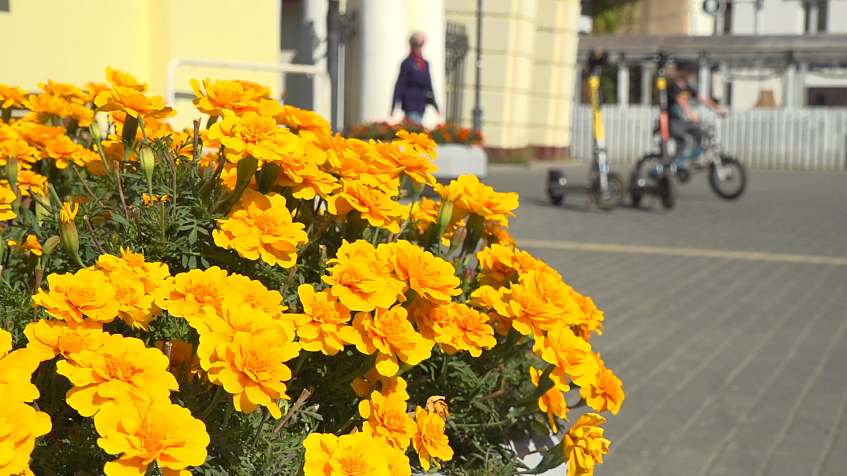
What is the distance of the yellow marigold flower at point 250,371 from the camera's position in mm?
1067

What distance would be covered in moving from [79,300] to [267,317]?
0.74 ft

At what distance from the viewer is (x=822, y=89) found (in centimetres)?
4009

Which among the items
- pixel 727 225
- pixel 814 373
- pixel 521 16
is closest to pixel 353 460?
pixel 814 373

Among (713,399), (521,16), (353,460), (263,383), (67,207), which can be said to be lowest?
(713,399)

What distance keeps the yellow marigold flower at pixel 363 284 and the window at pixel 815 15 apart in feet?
136

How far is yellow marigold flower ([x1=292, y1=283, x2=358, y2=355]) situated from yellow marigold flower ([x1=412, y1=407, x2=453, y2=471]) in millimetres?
199

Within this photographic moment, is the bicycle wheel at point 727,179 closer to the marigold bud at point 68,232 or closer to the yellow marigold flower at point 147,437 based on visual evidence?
the marigold bud at point 68,232

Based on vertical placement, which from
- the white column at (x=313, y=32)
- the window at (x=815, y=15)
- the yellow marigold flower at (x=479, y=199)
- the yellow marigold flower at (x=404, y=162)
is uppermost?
the window at (x=815, y=15)

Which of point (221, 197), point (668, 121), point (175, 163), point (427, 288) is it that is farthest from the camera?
point (668, 121)

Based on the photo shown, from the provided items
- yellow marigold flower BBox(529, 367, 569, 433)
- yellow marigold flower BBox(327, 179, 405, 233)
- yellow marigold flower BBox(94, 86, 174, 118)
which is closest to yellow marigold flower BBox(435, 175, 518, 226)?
yellow marigold flower BBox(327, 179, 405, 233)

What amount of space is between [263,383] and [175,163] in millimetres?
621

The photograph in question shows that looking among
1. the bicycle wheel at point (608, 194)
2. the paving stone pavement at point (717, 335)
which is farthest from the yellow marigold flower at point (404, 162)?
the bicycle wheel at point (608, 194)

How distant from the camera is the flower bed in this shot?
1075 millimetres

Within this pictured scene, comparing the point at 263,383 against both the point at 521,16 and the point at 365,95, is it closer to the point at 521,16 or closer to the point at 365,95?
the point at 365,95
